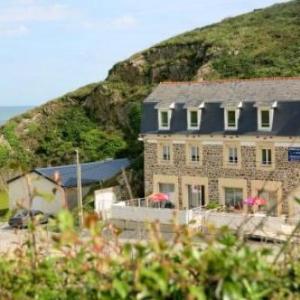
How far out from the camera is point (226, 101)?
32.1 meters

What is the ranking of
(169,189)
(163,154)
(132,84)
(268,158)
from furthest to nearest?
1. (132,84)
2. (169,189)
3. (163,154)
4. (268,158)

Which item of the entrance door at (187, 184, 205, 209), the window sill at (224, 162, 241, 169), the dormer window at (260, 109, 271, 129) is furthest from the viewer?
the entrance door at (187, 184, 205, 209)

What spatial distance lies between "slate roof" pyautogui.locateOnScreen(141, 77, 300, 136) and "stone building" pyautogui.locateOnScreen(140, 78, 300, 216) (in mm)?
42

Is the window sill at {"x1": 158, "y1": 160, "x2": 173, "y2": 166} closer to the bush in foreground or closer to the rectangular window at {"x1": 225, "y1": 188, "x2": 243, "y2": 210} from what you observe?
the rectangular window at {"x1": 225, "y1": 188, "x2": 243, "y2": 210}

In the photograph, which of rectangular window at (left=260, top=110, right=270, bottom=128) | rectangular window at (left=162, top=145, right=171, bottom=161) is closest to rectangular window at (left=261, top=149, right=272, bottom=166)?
rectangular window at (left=260, top=110, right=270, bottom=128)

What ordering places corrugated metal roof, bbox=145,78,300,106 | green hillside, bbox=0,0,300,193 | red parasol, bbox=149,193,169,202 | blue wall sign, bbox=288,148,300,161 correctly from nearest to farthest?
blue wall sign, bbox=288,148,300,161 → corrugated metal roof, bbox=145,78,300,106 → red parasol, bbox=149,193,169,202 → green hillside, bbox=0,0,300,193

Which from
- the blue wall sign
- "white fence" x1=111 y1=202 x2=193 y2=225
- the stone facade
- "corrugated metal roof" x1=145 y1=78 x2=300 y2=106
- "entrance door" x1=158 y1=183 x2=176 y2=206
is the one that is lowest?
"white fence" x1=111 y1=202 x2=193 y2=225

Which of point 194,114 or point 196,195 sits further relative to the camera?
point 196,195

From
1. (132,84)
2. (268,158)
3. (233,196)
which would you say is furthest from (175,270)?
(132,84)

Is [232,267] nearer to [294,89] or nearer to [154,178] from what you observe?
[294,89]

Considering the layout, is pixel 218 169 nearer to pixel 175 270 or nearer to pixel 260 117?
pixel 260 117

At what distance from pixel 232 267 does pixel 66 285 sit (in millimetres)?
1517

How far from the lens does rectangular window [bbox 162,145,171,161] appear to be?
33719 mm

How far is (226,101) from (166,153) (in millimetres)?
3990
